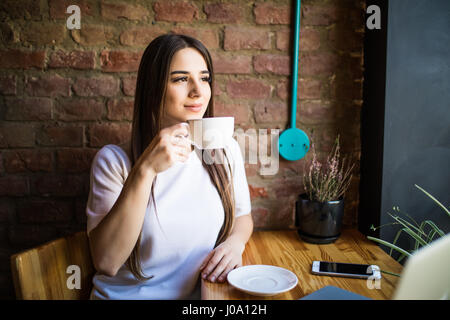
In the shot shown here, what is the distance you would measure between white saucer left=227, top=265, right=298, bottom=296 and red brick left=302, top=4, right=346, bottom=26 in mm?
1033

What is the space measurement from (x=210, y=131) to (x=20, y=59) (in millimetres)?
935

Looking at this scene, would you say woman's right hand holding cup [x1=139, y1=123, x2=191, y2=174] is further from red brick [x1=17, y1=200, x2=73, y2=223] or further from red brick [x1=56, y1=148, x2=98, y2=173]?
red brick [x1=17, y1=200, x2=73, y2=223]

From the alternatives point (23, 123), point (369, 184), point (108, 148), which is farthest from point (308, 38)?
point (23, 123)

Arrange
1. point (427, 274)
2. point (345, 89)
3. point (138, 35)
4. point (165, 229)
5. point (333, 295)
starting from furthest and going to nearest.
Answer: point (345, 89) → point (138, 35) → point (165, 229) → point (333, 295) → point (427, 274)

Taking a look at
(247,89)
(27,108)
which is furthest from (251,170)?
(27,108)

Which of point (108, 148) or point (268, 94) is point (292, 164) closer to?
point (268, 94)

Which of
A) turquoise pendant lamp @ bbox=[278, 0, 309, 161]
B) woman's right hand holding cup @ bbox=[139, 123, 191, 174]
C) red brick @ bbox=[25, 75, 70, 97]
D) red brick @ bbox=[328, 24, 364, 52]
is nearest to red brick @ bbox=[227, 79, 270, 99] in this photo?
turquoise pendant lamp @ bbox=[278, 0, 309, 161]

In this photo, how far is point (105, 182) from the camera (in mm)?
1068

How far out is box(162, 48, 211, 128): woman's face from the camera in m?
1.13

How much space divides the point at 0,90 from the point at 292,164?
4.06 ft

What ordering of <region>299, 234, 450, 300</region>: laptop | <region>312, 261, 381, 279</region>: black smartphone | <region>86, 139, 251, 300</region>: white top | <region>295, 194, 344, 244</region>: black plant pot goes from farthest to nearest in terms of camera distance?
<region>295, 194, 344, 244</region>: black plant pot
<region>86, 139, 251, 300</region>: white top
<region>312, 261, 381, 279</region>: black smartphone
<region>299, 234, 450, 300</region>: laptop

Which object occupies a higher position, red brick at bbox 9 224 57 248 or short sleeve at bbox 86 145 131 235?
short sleeve at bbox 86 145 131 235

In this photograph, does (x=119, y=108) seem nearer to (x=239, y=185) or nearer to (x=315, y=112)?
(x=239, y=185)

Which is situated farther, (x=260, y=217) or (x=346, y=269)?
(x=260, y=217)
